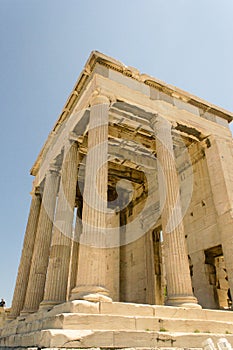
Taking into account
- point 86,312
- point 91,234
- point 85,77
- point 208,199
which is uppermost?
point 85,77

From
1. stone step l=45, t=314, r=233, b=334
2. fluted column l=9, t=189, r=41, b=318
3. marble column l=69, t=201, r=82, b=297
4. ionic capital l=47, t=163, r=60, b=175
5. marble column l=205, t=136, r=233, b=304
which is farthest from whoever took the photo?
marble column l=69, t=201, r=82, b=297

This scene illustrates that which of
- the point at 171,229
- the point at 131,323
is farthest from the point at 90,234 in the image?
the point at 171,229

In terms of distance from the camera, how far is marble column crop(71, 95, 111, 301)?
905 centimetres

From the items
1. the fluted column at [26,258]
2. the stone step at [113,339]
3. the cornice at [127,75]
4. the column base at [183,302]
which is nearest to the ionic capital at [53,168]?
the cornice at [127,75]

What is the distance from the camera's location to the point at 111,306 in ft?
27.1

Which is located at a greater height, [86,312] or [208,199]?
[208,199]

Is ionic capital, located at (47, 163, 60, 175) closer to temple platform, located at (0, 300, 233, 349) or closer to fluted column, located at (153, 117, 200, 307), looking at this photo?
fluted column, located at (153, 117, 200, 307)

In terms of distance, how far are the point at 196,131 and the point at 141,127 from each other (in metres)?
3.08

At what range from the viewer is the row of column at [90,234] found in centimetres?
962

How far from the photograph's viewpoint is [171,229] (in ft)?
38.6

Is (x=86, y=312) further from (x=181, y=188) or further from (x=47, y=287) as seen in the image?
(x=181, y=188)

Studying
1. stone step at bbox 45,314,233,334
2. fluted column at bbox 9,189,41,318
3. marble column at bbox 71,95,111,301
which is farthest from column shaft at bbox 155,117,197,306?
fluted column at bbox 9,189,41,318

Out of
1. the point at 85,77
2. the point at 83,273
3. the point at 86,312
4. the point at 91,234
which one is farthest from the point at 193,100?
the point at 86,312

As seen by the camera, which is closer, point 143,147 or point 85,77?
point 85,77
